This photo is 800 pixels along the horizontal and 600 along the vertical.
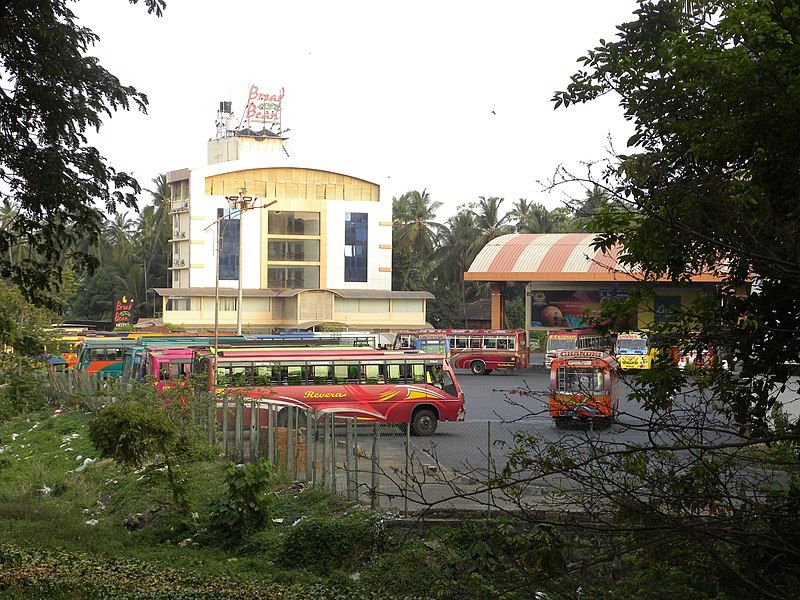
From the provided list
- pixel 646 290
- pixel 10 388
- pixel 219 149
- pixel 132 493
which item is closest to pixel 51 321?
pixel 10 388

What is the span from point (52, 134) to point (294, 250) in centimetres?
6527

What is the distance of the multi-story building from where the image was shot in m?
76.2

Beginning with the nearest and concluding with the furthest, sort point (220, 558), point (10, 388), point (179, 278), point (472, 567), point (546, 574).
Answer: point (546, 574) < point (472, 567) < point (220, 558) < point (10, 388) < point (179, 278)

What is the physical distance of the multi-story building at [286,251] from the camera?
250ft

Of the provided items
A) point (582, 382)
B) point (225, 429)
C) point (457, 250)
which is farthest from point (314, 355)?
point (457, 250)

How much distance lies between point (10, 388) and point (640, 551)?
33095 mm

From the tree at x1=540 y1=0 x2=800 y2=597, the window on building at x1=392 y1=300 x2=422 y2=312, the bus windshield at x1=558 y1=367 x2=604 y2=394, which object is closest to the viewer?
the tree at x1=540 y1=0 x2=800 y2=597

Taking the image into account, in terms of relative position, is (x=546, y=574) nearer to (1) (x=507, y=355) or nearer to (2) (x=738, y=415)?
(2) (x=738, y=415)

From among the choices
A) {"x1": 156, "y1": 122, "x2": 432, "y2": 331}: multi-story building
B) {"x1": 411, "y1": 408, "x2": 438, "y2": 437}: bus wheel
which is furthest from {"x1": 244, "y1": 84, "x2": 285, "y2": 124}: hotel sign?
{"x1": 411, "y1": 408, "x2": 438, "y2": 437}: bus wheel

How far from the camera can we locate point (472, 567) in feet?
37.5

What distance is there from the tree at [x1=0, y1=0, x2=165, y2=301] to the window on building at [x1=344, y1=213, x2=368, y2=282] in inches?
2535

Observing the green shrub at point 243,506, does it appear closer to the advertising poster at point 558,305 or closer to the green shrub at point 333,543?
the green shrub at point 333,543

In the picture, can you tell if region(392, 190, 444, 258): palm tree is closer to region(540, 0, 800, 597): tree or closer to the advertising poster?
the advertising poster

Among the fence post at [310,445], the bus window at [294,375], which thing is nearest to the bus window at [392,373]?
the bus window at [294,375]
